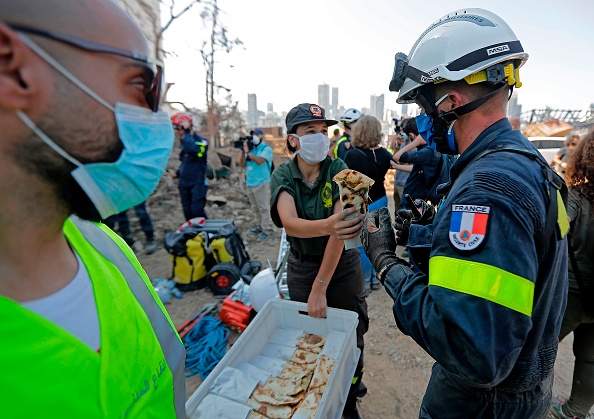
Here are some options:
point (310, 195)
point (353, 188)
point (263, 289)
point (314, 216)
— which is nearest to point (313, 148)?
point (310, 195)

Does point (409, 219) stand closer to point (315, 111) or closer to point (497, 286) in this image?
point (497, 286)

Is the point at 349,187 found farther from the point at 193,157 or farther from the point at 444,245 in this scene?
Answer: the point at 193,157

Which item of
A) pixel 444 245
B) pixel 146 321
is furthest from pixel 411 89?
pixel 146 321

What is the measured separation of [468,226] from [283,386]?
163cm

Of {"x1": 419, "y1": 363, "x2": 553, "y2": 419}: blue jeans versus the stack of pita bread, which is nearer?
{"x1": 419, "y1": 363, "x2": 553, "y2": 419}: blue jeans

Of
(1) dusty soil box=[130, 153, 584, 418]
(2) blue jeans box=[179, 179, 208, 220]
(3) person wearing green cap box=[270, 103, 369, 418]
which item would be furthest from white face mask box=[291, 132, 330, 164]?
(2) blue jeans box=[179, 179, 208, 220]

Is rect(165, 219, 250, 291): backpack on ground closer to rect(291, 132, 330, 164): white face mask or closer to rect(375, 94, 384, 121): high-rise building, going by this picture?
rect(291, 132, 330, 164): white face mask

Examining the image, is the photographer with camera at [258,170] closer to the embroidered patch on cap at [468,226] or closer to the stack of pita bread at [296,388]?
the stack of pita bread at [296,388]

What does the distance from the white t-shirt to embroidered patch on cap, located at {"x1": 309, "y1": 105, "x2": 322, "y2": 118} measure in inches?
82.6

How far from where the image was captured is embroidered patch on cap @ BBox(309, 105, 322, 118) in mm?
2566

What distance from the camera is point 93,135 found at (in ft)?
2.60

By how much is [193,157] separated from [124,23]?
6059 millimetres

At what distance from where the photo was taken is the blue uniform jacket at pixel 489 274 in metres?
1.03

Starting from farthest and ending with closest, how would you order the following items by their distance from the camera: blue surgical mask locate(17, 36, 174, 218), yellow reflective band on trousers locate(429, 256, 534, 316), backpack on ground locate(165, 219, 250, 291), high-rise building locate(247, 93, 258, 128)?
high-rise building locate(247, 93, 258, 128), backpack on ground locate(165, 219, 250, 291), yellow reflective band on trousers locate(429, 256, 534, 316), blue surgical mask locate(17, 36, 174, 218)
